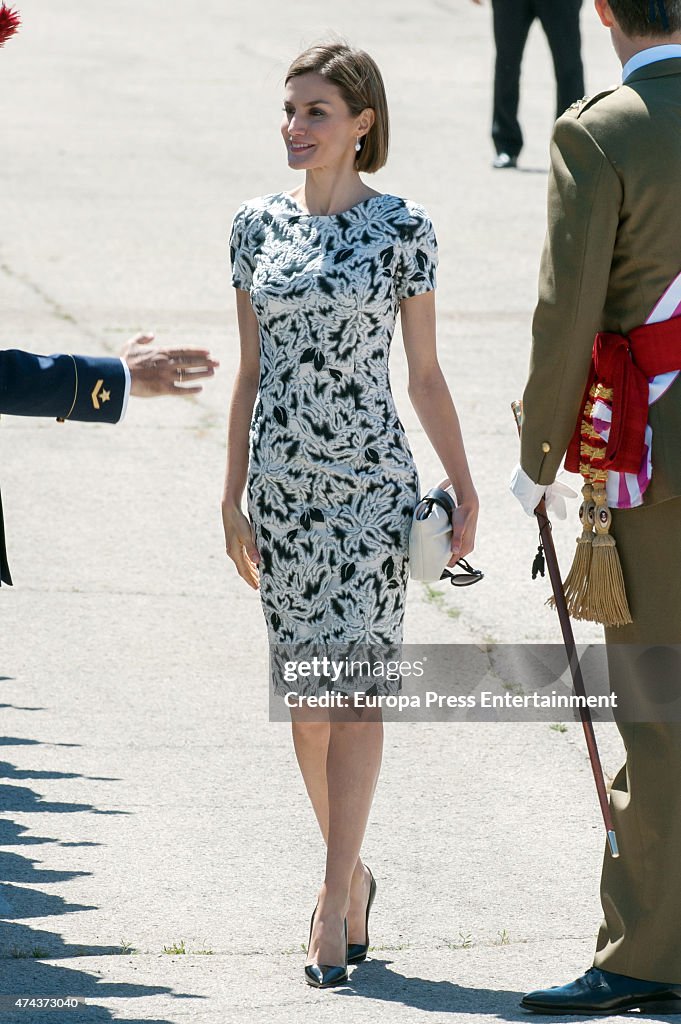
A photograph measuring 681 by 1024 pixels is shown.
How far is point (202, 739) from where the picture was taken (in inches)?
193

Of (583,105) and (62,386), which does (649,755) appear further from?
(62,386)

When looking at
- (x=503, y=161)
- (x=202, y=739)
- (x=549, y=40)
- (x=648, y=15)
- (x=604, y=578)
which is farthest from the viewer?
(x=503, y=161)

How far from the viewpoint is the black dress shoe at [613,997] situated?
340cm

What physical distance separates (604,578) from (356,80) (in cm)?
120

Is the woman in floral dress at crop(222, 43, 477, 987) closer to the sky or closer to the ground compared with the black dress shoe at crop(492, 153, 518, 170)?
closer to the ground

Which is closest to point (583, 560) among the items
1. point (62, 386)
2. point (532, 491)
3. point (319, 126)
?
point (532, 491)

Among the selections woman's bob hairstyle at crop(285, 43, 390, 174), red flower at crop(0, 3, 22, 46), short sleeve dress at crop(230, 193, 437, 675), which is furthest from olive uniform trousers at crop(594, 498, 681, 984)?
red flower at crop(0, 3, 22, 46)

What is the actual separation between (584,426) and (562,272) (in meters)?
0.32

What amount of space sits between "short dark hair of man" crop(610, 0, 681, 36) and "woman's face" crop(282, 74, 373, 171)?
0.67m

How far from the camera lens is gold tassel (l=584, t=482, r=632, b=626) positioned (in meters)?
3.32

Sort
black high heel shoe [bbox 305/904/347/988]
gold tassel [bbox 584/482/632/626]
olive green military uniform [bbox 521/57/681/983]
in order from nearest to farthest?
olive green military uniform [bbox 521/57/681/983]
gold tassel [bbox 584/482/632/626]
black high heel shoe [bbox 305/904/347/988]

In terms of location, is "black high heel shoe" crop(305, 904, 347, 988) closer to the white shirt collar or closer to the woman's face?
the woman's face

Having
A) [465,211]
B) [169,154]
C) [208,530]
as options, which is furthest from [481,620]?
[169,154]

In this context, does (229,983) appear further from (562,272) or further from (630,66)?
(630,66)
